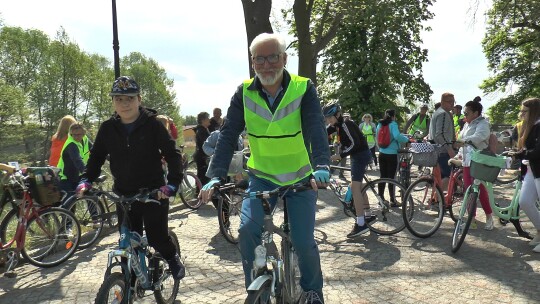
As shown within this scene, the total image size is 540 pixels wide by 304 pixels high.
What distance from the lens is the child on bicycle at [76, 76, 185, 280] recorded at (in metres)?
3.65

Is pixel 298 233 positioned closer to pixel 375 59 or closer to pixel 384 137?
pixel 384 137

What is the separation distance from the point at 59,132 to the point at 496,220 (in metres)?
6.87

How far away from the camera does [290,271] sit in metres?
3.06

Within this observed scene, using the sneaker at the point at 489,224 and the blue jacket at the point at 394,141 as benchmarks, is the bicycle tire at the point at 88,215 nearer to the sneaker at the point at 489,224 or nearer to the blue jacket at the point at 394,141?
the blue jacket at the point at 394,141

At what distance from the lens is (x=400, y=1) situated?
2198cm

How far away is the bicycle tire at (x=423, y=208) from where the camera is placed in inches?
257

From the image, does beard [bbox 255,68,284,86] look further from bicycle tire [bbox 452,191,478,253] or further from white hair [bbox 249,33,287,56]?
bicycle tire [bbox 452,191,478,253]

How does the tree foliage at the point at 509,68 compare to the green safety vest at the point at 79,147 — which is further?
the tree foliage at the point at 509,68

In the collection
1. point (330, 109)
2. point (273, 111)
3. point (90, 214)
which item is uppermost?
point (330, 109)

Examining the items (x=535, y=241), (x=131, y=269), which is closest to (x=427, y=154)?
(x=535, y=241)

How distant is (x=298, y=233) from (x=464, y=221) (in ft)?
11.5

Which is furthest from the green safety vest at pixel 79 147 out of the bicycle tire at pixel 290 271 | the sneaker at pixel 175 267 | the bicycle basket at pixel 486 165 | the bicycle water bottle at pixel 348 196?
the bicycle basket at pixel 486 165

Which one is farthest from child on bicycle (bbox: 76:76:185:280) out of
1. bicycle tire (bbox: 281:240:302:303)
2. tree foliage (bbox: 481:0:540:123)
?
tree foliage (bbox: 481:0:540:123)

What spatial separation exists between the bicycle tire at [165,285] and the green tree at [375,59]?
21482mm
